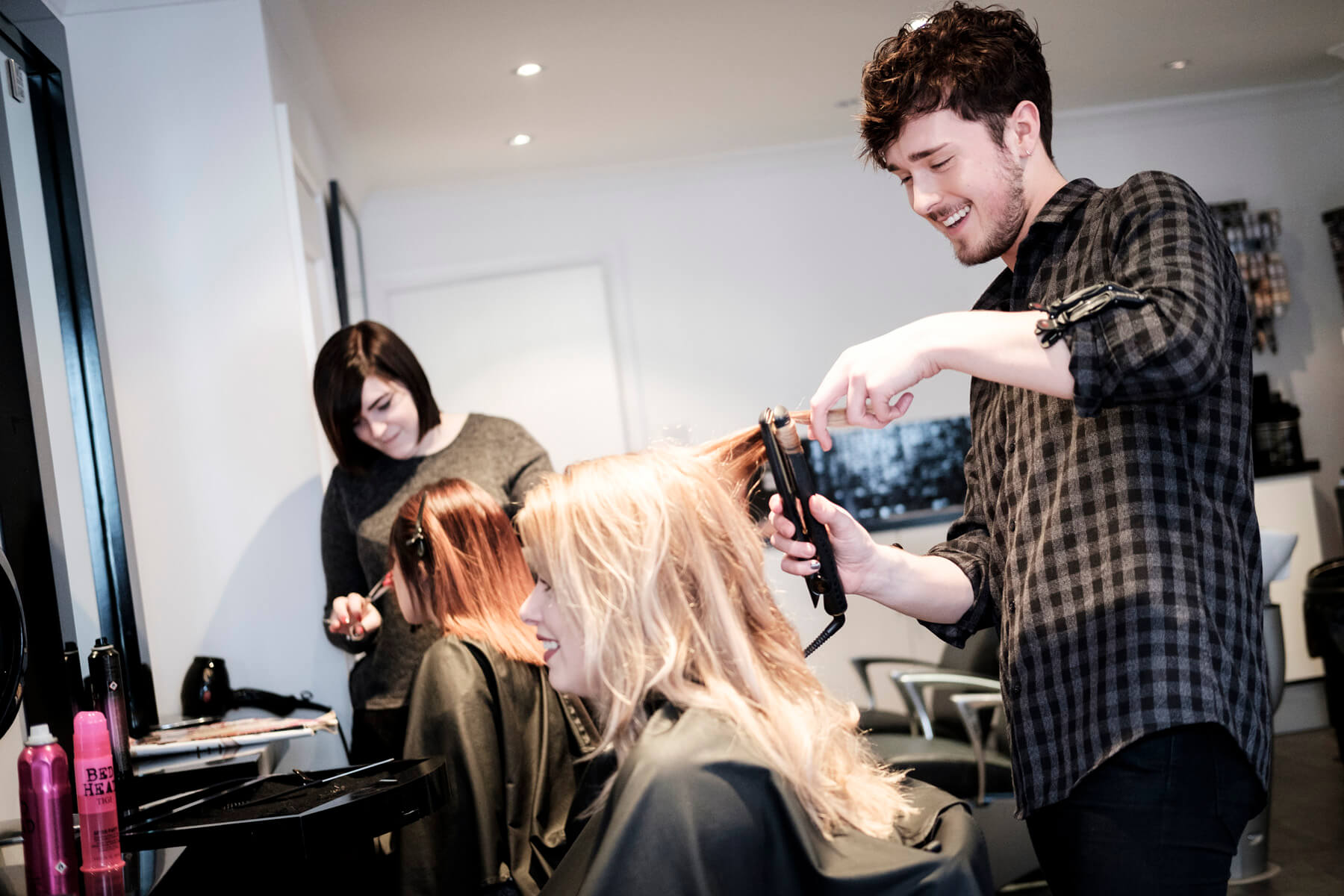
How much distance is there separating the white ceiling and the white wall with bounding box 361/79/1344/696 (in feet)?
0.54

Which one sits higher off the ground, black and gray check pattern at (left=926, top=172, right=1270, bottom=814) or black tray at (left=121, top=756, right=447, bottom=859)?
black and gray check pattern at (left=926, top=172, right=1270, bottom=814)

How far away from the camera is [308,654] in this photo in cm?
273

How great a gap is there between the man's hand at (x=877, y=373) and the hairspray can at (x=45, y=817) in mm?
1025

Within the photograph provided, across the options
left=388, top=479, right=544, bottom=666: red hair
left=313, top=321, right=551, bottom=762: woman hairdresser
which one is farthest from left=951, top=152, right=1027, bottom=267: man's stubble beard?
left=313, top=321, right=551, bottom=762: woman hairdresser

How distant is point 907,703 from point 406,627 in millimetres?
1592

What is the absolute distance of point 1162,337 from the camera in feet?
3.31

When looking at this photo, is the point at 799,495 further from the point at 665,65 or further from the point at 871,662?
the point at 665,65

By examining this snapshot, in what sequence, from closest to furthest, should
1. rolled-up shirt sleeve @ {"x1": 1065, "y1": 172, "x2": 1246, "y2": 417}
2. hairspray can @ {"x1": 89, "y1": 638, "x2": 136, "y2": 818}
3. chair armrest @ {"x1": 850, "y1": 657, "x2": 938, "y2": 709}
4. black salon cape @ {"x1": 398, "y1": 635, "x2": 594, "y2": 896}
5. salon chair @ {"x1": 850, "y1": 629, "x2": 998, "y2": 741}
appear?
rolled-up shirt sleeve @ {"x1": 1065, "y1": 172, "x2": 1246, "y2": 417}, hairspray can @ {"x1": 89, "y1": 638, "x2": 136, "y2": 818}, black salon cape @ {"x1": 398, "y1": 635, "x2": 594, "y2": 896}, salon chair @ {"x1": 850, "y1": 629, "x2": 998, "y2": 741}, chair armrest @ {"x1": 850, "y1": 657, "x2": 938, "y2": 709}

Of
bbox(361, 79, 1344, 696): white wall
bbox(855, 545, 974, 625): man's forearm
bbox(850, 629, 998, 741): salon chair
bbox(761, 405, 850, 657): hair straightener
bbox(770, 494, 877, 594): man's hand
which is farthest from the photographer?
bbox(361, 79, 1344, 696): white wall

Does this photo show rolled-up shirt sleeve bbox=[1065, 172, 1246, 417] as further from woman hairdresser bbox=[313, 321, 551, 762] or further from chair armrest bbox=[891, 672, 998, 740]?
chair armrest bbox=[891, 672, 998, 740]

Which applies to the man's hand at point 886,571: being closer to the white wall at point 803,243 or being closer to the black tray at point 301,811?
the black tray at point 301,811

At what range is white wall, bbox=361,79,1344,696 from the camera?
5.25 meters

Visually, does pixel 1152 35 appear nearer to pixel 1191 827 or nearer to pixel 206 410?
pixel 206 410

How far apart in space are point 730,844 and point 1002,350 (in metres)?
0.55
